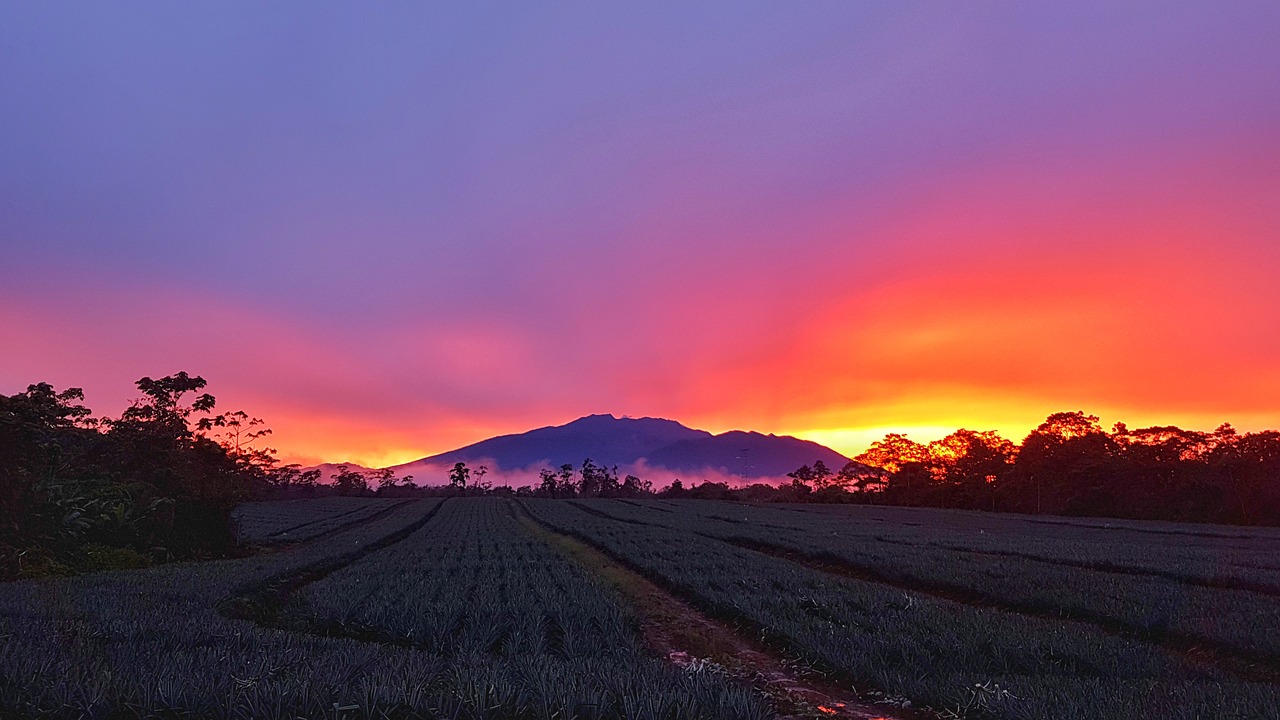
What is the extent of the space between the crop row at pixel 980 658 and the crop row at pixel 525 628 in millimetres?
2501

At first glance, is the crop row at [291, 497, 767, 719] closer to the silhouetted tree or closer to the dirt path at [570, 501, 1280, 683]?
the dirt path at [570, 501, 1280, 683]

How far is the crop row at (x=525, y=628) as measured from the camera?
4184mm

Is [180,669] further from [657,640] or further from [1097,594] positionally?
[1097,594]

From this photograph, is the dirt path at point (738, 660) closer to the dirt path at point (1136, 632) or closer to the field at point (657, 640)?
the field at point (657, 640)

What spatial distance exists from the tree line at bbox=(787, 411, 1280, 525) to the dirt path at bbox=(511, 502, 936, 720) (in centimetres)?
5829

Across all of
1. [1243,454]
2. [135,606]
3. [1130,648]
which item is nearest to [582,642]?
[135,606]

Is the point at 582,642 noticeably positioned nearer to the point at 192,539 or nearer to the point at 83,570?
the point at 83,570

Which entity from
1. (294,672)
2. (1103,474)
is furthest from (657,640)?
(1103,474)

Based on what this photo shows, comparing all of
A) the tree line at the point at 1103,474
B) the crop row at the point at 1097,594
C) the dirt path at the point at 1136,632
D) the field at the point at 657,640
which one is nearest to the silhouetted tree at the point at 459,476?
the tree line at the point at 1103,474

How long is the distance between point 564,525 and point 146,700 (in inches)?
1329

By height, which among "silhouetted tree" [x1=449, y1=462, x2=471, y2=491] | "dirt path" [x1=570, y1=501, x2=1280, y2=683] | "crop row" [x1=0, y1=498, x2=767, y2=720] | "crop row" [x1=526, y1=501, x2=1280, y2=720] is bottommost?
"dirt path" [x1=570, y1=501, x2=1280, y2=683]

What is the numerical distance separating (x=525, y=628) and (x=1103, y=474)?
66.0 m

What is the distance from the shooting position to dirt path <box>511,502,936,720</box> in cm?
625

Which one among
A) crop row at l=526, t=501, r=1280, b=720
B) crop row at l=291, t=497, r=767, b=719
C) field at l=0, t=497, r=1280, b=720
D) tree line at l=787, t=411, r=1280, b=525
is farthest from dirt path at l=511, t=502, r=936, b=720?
tree line at l=787, t=411, r=1280, b=525
